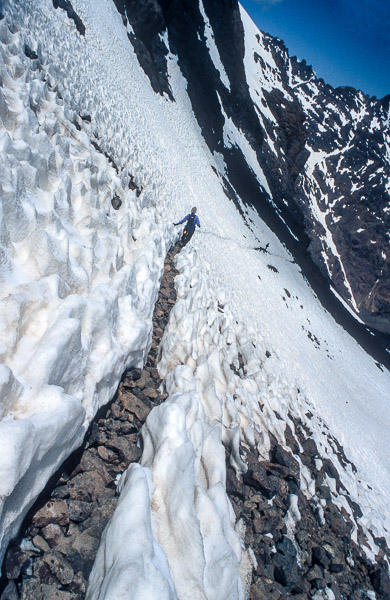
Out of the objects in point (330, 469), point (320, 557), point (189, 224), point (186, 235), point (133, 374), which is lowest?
point (330, 469)

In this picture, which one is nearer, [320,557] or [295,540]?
[295,540]

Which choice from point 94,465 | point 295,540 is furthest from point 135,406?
point 295,540

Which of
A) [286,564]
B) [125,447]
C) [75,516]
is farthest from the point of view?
[286,564]

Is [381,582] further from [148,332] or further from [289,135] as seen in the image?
[289,135]

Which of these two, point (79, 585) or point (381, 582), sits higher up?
point (79, 585)

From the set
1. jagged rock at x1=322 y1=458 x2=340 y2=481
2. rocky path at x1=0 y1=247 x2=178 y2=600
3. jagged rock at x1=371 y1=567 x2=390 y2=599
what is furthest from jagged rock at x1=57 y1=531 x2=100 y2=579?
jagged rock at x1=322 y1=458 x2=340 y2=481

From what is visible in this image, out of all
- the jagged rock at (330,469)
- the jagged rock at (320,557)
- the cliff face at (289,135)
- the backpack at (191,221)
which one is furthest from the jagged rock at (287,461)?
the cliff face at (289,135)

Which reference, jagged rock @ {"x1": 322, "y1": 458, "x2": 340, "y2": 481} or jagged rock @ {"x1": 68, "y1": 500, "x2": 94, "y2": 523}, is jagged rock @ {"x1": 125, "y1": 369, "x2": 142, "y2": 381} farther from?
jagged rock @ {"x1": 322, "y1": 458, "x2": 340, "y2": 481}

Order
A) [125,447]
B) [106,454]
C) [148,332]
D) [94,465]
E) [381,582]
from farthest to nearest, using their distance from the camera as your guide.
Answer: [381,582] → [148,332] → [125,447] → [106,454] → [94,465]
